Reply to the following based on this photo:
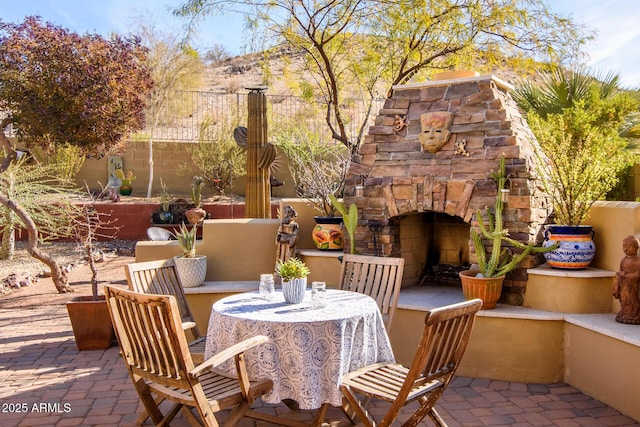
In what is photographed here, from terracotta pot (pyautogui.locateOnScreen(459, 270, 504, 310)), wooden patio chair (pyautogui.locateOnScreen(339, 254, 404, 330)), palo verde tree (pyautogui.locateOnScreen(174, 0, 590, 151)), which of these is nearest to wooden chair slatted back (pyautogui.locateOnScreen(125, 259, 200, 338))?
wooden patio chair (pyautogui.locateOnScreen(339, 254, 404, 330))

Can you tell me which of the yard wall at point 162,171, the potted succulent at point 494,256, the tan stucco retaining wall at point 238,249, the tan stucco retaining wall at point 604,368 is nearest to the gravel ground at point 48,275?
the tan stucco retaining wall at point 238,249

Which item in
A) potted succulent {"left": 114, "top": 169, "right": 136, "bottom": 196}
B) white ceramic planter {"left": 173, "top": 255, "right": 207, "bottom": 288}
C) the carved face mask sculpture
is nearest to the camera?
the carved face mask sculpture

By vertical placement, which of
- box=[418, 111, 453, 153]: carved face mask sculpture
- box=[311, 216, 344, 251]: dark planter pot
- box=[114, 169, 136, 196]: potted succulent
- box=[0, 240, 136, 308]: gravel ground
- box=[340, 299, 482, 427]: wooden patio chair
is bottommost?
box=[0, 240, 136, 308]: gravel ground

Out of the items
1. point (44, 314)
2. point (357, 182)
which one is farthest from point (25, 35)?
point (357, 182)

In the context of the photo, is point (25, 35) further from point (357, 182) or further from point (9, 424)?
point (9, 424)

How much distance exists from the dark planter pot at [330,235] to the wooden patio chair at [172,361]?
3.16 metres

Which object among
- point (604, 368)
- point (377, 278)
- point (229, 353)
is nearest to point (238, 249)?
point (377, 278)

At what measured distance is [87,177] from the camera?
52.1 ft

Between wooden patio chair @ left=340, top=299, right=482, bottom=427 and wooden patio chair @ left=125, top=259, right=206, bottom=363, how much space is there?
1.37 metres

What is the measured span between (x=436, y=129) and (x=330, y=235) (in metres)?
1.78

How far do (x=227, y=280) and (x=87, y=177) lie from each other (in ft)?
34.1

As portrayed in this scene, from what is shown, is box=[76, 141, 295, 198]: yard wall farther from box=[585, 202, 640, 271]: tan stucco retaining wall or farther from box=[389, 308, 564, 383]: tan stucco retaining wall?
box=[389, 308, 564, 383]: tan stucco retaining wall

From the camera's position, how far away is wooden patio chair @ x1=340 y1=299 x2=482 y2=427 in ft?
10.6

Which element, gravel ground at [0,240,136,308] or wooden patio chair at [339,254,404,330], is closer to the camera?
wooden patio chair at [339,254,404,330]
